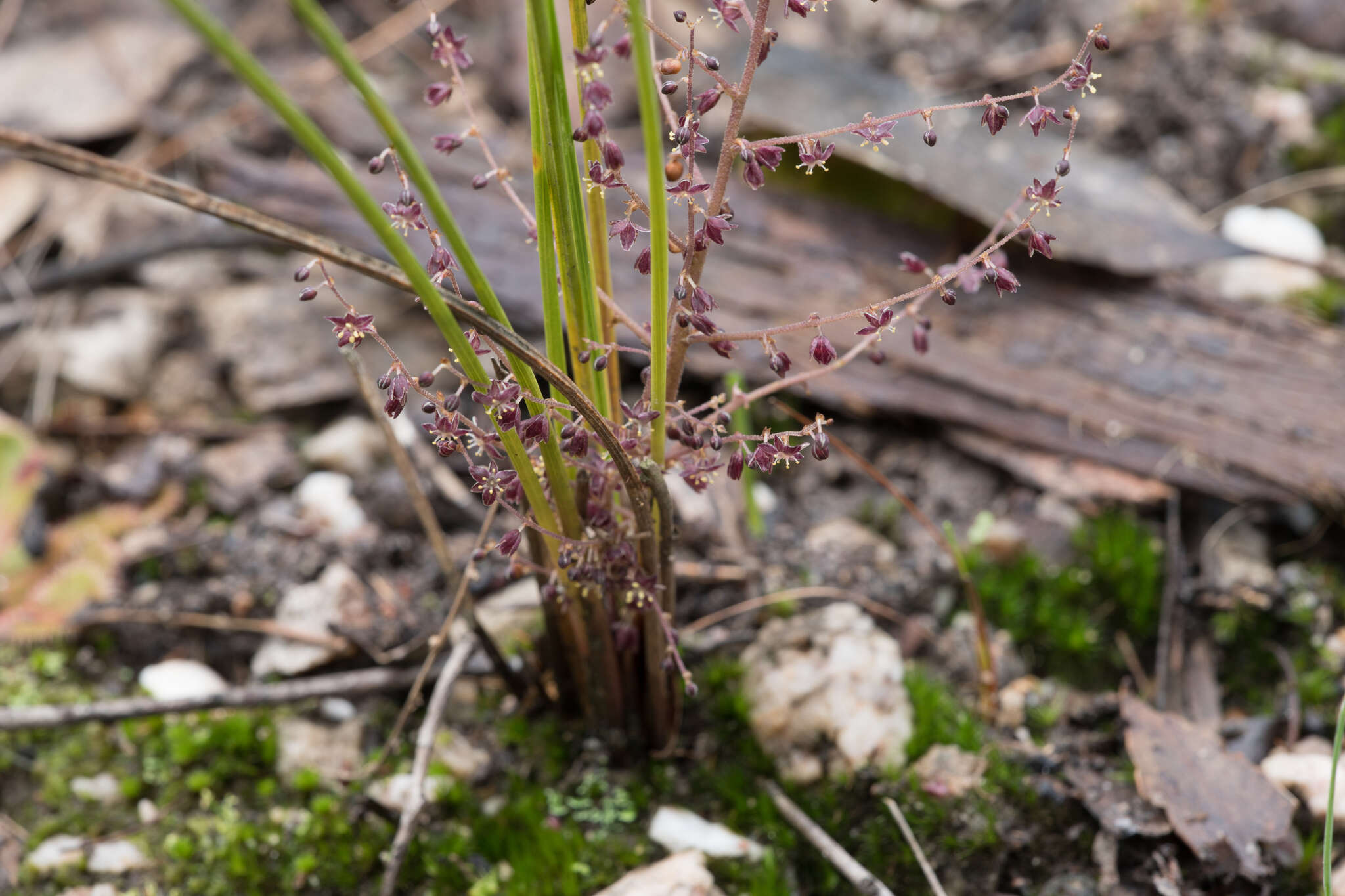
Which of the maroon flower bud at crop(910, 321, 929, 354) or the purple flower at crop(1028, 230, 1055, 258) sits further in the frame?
the maroon flower bud at crop(910, 321, 929, 354)

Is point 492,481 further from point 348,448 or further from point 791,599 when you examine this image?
point 348,448

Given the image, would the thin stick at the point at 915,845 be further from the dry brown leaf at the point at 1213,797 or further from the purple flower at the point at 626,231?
the purple flower at the point at 626,231

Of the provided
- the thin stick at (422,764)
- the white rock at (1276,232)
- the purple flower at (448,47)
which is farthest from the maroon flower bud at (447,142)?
the white rock at (1276,232)

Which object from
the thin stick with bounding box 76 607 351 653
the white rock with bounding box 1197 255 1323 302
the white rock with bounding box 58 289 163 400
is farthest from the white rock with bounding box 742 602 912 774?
the white rock with bounding box 58 289 163 400

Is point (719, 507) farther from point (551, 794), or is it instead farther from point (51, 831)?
point (51, 831)

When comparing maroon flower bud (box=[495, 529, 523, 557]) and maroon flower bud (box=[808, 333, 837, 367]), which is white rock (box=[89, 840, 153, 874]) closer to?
maroon flower bud (box=[495, 529, 523, 557])

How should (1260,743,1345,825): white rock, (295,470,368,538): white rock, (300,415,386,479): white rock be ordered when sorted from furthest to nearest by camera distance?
(300,415,386,479): white rock, (295,470,368,538): white rock, (1260,743,1345,825): white rock
